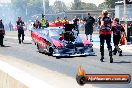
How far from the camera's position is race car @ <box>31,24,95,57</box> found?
17328mm

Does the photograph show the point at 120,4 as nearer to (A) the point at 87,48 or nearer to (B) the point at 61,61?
(A) the point at 87,48

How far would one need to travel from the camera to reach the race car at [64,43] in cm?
1733

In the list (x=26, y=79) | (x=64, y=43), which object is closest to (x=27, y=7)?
(x=64, y=43)

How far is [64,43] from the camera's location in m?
17.4

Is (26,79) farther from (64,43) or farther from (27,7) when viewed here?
(27,7)

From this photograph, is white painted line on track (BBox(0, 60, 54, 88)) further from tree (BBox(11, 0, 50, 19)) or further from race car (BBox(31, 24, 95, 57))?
tree (BBox(11, 0, 50, 19))

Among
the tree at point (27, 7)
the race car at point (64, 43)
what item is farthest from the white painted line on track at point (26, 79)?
the tree at point (27, 7)

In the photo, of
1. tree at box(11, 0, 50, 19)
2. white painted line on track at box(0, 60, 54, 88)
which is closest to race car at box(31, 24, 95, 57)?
white painted line on track at box(0, 60, 54, 88)

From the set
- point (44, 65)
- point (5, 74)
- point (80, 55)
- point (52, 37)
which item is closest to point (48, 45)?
point (52, 37)

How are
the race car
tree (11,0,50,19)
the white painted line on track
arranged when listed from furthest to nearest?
1. tree (11,0,50,19)
2. the race car
3. the white painted line on track

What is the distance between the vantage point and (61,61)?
15977mm

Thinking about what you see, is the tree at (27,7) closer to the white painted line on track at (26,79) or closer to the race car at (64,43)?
the race car at (64,43)

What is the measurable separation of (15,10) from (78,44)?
15353 centimetres

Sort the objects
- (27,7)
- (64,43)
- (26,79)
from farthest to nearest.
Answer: (27,7) → (64,43) → (26,79)
